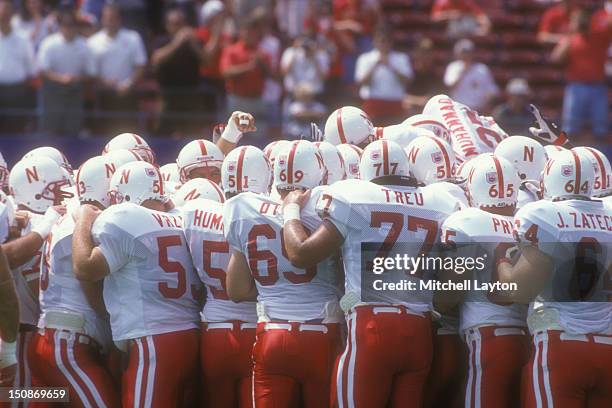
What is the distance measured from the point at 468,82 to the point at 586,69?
5.13ft

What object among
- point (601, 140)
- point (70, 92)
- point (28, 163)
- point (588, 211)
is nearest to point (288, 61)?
point (70, 92)

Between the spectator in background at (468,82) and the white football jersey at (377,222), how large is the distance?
887 centimetres

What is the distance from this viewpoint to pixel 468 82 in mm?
16750

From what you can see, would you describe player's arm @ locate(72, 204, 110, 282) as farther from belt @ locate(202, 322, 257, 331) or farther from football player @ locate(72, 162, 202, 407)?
belt @ locate(202, 322, 257, 331)

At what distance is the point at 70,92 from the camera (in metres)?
15.4

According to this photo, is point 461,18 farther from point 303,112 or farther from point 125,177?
Result: point 125,177

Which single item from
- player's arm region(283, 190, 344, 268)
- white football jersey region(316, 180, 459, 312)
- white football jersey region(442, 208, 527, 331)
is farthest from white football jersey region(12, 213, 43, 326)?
white football jersey region(442, 208, 527, 331)

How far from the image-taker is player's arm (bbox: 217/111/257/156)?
9.56 meters

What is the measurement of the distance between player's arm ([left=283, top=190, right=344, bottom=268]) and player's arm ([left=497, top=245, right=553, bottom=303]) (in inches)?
42.8

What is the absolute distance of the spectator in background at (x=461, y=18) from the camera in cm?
1903

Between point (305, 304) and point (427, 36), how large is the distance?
40.0 ft

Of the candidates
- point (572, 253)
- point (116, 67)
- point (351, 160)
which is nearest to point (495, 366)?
point (572, 253)

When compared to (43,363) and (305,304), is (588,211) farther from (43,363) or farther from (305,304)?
(43,363)

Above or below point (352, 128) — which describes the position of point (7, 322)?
below
